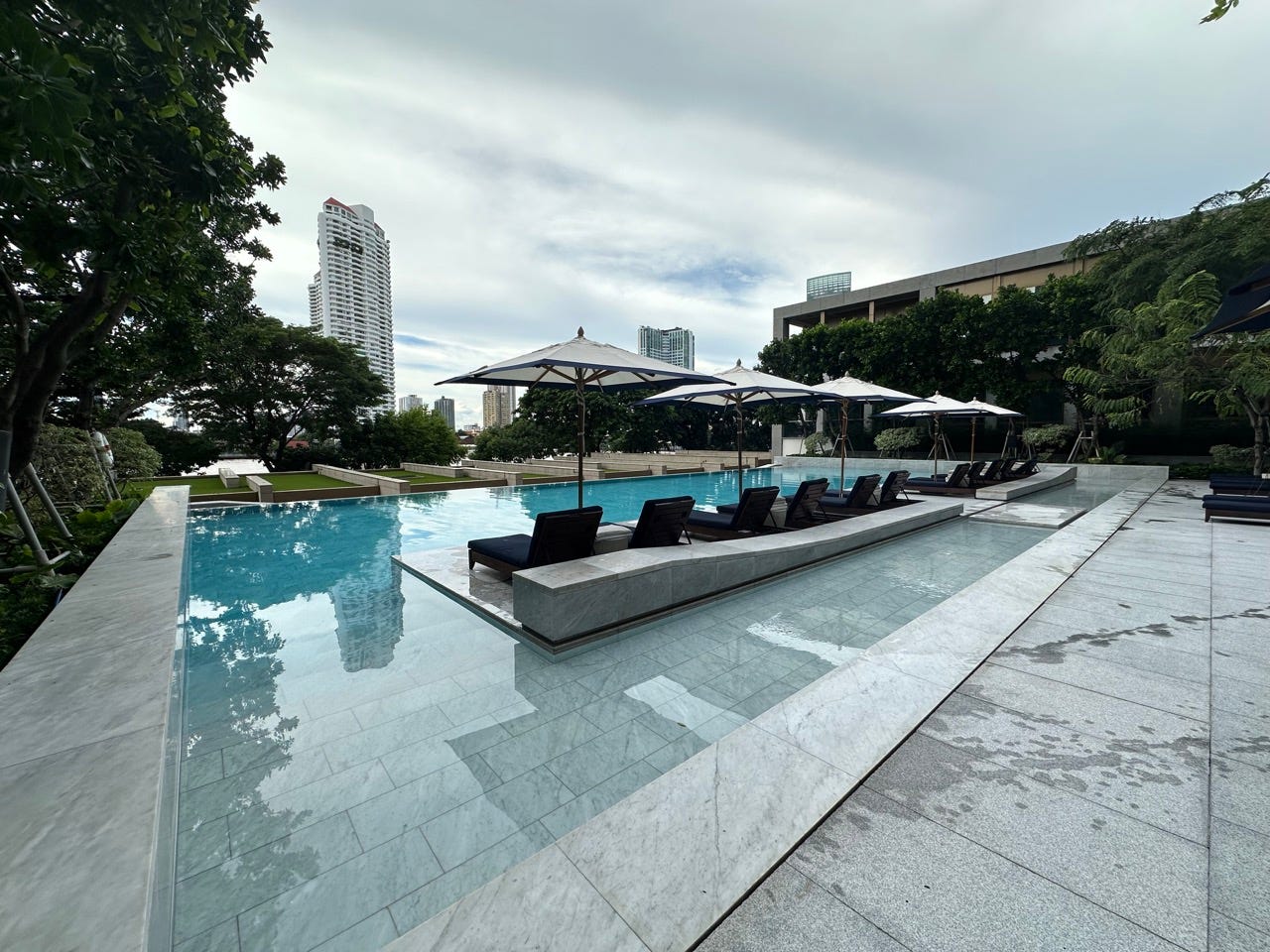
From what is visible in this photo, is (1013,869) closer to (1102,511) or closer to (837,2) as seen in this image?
(837,2)

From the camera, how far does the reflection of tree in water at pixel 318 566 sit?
4605 millimetres

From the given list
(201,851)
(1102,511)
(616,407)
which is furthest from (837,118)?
(616,407)

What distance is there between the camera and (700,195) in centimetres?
1380

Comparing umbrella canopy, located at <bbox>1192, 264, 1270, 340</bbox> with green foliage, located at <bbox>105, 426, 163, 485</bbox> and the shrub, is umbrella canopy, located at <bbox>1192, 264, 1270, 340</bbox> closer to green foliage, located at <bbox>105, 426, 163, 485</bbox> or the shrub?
the shrub

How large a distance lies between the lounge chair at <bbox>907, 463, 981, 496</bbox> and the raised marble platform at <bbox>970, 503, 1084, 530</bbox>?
169 cm

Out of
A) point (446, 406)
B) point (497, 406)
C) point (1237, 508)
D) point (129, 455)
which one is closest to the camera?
point (1237, 508)

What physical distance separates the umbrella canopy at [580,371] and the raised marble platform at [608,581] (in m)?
1.49

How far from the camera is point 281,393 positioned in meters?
26.3

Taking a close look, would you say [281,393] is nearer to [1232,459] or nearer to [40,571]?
[40,571]

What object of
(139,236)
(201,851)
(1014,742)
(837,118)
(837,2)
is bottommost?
(201,851)

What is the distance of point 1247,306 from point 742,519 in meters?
5.00

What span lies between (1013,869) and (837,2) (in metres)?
9.78

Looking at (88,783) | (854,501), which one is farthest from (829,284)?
(88,783)

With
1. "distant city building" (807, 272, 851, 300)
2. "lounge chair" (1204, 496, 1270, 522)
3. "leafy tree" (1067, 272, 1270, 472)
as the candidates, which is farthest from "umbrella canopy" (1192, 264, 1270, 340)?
"distant city building" (807, 272, 851, 300)
